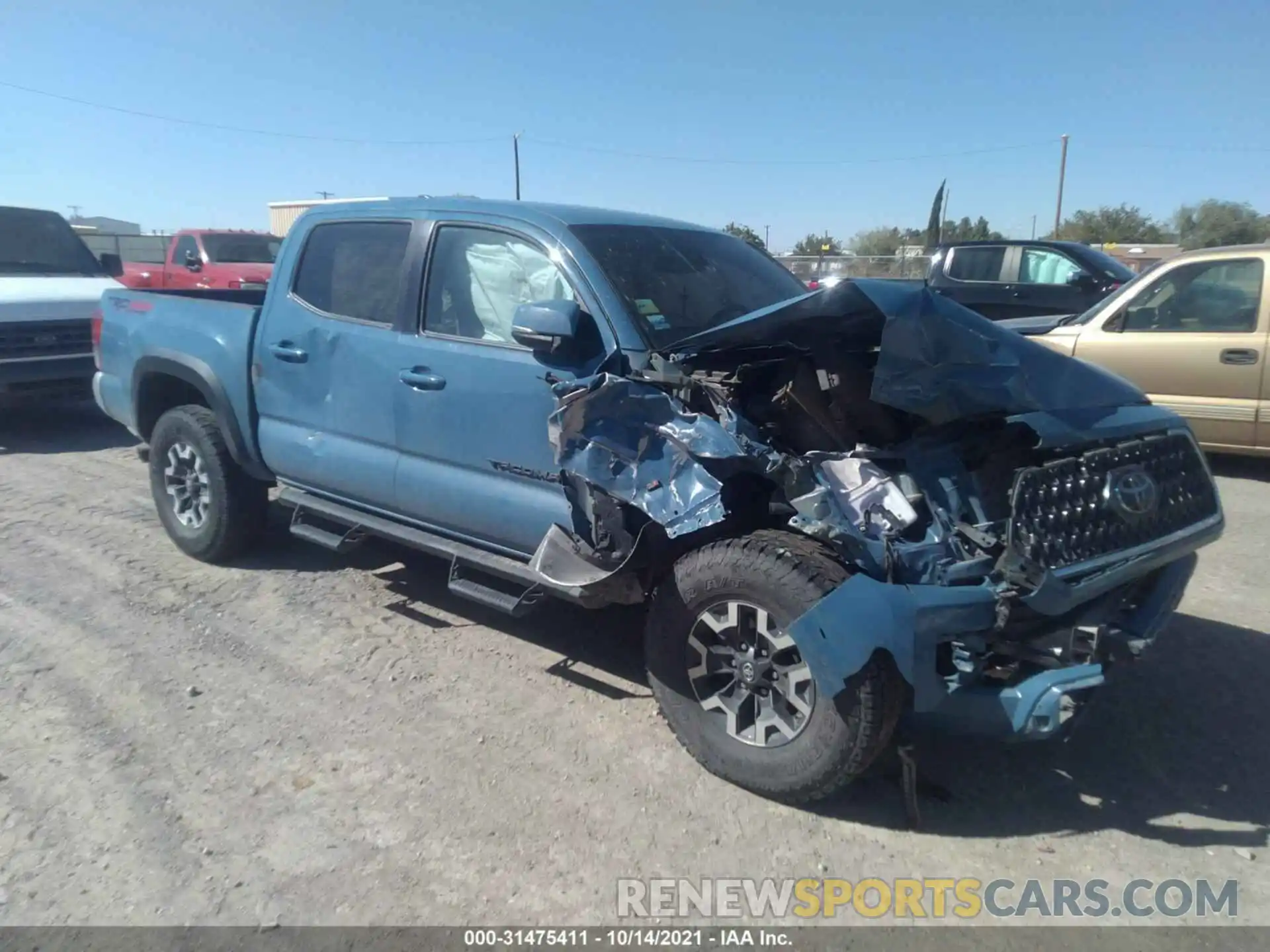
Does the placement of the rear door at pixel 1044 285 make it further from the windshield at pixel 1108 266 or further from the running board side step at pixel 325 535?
the running board side step at pixel 325 535

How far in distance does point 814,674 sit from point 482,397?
1850mm

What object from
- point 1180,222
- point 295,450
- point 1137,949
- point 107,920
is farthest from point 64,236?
point 1180,222

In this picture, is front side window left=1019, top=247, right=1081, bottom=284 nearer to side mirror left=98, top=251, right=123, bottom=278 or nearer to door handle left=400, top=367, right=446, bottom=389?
door handle left=400, top=367, right=446, bottom=389

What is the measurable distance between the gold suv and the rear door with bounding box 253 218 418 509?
5485mm

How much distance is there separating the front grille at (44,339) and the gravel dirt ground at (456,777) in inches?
172

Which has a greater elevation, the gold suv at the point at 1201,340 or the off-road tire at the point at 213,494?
the gold suv at the point at 1201,340

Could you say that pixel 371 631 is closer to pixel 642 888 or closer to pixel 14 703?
pixel 14 703

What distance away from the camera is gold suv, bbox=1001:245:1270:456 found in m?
7.06

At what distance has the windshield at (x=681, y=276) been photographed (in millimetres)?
3896

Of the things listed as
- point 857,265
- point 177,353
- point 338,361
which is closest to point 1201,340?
point 338,361

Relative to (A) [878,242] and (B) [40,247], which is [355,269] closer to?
(B) [40,247]

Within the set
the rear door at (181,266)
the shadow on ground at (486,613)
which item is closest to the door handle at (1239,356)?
the shadow on ground at (486,613)

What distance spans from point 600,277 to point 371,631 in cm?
211

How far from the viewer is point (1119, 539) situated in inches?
127
